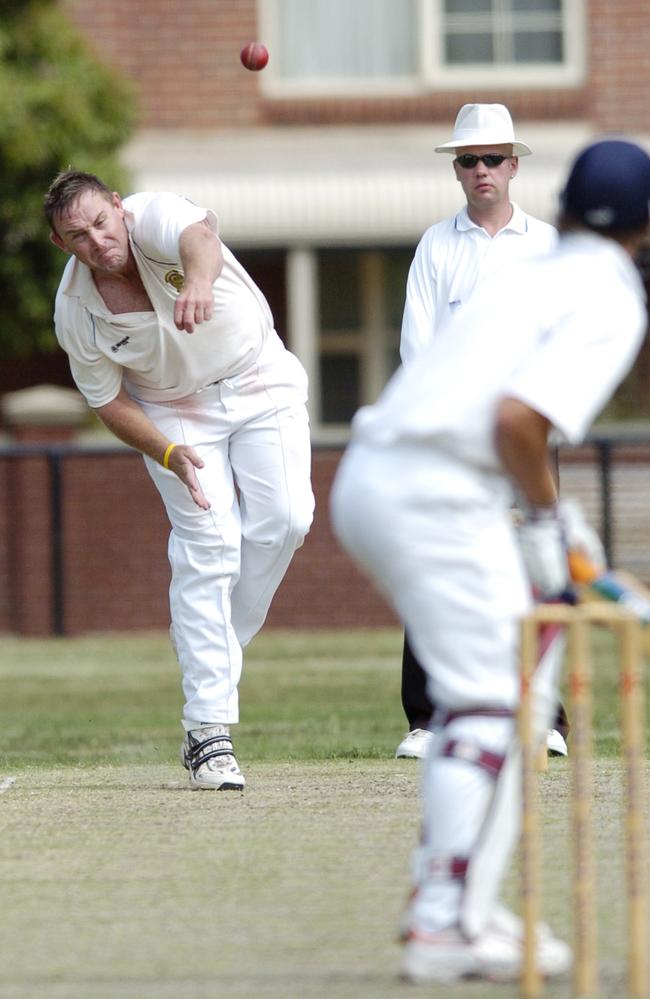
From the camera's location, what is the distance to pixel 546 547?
13.4ft

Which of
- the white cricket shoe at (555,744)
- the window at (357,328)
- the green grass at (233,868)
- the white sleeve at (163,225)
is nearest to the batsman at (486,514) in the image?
the green grass at (233,868)

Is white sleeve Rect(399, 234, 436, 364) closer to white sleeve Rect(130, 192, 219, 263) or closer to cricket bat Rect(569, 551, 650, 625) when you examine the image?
white sleeve Rect(130, 192, 219, 263)

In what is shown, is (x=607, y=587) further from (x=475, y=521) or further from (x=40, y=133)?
(x=40, y=133)

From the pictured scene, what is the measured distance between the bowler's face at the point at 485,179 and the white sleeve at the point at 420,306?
0.79ft

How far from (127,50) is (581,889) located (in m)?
14.8

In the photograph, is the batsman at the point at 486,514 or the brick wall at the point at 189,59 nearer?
the batsman at the point at 486,514

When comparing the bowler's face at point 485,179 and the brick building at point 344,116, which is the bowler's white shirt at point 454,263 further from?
the brick building at point 344,116

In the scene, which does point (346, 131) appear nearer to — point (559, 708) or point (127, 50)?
point (127, 50)

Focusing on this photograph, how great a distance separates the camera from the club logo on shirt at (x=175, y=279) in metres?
6.46

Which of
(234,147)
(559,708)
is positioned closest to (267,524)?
(559,708)

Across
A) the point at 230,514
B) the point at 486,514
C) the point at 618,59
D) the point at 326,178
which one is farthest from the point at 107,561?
the point at 486,514

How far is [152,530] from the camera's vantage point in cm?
1577

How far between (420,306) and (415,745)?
1603mm

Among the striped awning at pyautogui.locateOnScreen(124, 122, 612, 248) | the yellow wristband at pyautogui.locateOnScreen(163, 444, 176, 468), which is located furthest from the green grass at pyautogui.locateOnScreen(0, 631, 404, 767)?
the striped awning at pyautogui.locateOnScreen(124, 122, 612, 248)
